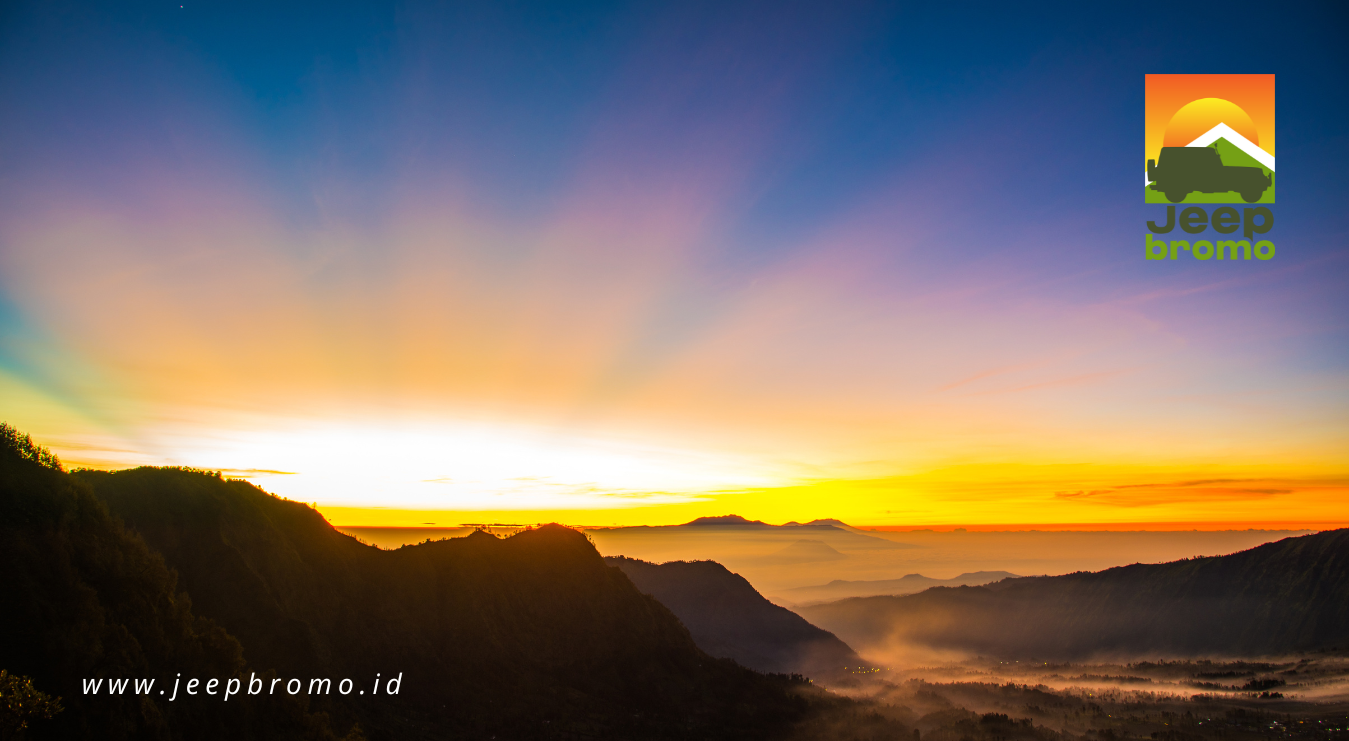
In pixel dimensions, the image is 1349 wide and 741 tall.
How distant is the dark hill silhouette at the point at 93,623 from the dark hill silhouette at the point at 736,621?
66.5 meters

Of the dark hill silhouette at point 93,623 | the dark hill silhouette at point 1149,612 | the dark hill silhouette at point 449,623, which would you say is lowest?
the dark hill silhouette at point 1149,612

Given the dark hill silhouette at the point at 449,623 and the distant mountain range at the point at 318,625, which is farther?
the dark hill silhouette at the point at 449,623

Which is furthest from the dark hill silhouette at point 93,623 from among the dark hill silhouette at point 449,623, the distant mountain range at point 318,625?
the dark hill silhouette at point 449,623

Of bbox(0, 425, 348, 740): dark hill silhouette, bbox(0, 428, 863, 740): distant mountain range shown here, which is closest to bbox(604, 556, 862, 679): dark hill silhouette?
bbox(0, 428, 863, 740): distant mountain range

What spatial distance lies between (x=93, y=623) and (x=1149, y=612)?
133 m

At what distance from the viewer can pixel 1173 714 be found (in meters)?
50.1

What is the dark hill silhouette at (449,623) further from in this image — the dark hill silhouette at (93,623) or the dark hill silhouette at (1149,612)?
the dark hill silhouette at (1149,612)

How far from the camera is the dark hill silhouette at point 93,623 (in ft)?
49.1

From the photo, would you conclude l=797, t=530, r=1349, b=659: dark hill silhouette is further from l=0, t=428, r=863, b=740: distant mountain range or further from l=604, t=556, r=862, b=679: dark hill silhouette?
l=0, t=428, r=863, b=740: distant mountain range

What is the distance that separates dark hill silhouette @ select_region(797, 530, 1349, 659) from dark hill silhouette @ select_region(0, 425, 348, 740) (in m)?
114

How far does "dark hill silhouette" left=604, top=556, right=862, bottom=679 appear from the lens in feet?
272

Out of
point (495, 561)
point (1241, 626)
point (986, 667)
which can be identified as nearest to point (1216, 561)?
point (1241, 626)

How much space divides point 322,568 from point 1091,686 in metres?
82.5

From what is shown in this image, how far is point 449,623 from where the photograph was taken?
38.4 meters
